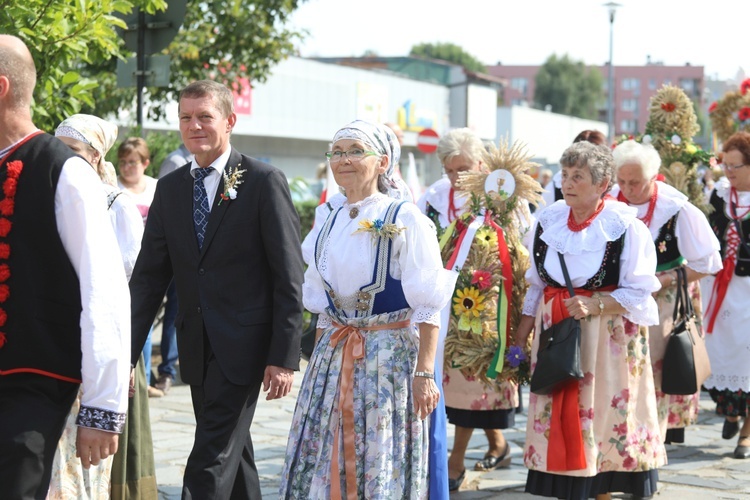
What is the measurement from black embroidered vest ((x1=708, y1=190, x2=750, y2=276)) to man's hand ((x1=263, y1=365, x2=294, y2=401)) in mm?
4648

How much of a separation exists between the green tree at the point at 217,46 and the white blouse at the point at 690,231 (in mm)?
5602

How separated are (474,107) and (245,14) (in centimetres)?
3605

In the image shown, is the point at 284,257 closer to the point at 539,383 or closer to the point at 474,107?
the point at 539,383

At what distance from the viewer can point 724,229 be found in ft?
27.3

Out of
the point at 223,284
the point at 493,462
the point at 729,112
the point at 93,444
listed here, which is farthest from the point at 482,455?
the point at 729,112

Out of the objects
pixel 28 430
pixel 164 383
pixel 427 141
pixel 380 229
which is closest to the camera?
pixel 28 430

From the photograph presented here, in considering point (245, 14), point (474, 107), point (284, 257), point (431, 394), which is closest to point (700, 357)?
point (431, 394)

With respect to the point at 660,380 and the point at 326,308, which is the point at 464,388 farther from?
the point at 326,308

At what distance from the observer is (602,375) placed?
5863 millimetres

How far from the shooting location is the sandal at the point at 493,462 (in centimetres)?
707

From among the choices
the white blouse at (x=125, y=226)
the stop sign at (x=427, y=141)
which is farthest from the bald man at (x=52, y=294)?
the stop sign at (x=427, y=141)

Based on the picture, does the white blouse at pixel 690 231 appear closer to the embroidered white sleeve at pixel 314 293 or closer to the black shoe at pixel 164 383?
the embroidered white sleeve at pixel 314 293

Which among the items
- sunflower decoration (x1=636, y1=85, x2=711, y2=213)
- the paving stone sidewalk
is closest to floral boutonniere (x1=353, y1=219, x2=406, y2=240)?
the paving stone sidewalk

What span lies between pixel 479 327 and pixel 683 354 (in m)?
1.30
